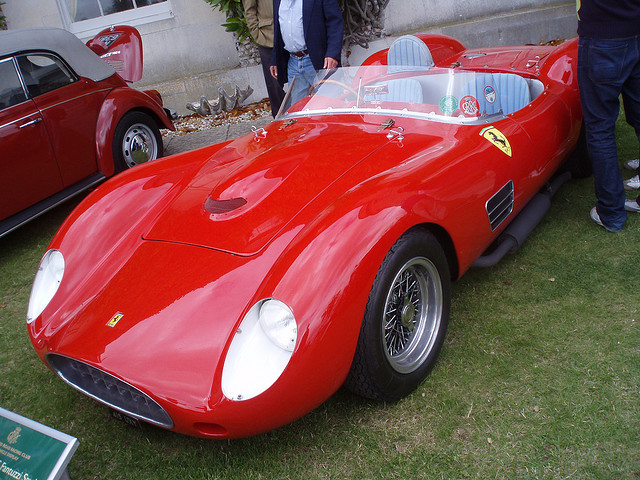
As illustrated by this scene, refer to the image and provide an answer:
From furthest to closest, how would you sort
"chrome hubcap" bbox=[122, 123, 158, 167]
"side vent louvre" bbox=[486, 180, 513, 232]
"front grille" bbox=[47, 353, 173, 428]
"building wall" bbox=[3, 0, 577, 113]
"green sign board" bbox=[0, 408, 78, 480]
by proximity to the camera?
"building wall" bbox=[3, 0, 577, 113] → "chrome hubcap" bbox=[122, 123, 158, 167] → "side vent louvre" bbox=[486, 180, 513, 232] → "front grille" bbox=[47, 353, 173, 428] → "green sign board" bbox=[0, 408, 78, 480]

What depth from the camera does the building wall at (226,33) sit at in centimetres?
708

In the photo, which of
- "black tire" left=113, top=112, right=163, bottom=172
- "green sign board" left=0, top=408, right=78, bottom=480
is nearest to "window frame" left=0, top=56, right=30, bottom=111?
"black tire" left=113, top=112, right=163, bottom=172

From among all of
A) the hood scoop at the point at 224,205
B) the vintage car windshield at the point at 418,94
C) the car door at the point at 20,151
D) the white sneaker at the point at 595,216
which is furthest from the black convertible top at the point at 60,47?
the white sneaker at the point at 595,216

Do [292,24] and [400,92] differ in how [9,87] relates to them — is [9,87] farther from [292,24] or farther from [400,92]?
[400,92]

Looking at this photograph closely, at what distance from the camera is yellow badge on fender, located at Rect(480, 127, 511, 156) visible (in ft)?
8.96

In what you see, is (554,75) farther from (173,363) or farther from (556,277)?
(173,363)

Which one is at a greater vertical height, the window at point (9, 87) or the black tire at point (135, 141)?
the window at point (9, 87)

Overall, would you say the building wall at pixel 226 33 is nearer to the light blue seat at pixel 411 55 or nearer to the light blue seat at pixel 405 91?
the light blue seat at pixel 411 55

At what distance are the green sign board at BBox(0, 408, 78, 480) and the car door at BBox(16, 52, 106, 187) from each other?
3011mm

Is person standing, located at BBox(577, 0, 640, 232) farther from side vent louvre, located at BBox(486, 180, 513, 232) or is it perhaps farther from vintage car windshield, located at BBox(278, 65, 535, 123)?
side vent louvre, located at BBox(486, 180, 513, 232)

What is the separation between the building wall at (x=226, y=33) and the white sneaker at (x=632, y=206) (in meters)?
4.38

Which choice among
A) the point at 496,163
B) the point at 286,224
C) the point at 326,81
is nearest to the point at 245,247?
the point at 286,224

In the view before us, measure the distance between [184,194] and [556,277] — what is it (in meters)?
1.97

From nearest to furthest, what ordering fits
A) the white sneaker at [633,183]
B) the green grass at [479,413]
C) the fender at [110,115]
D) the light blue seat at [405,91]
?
the green grass at [479,413] → the light blue seat at [405,91] → the white sneaker at [633,183] → the fender at [110,115]
